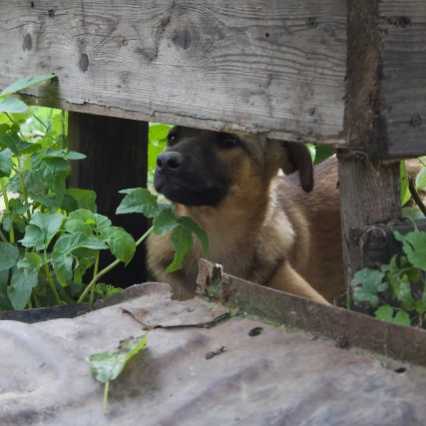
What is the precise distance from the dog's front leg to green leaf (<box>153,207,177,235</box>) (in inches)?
43.7

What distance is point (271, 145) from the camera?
4.82 meters

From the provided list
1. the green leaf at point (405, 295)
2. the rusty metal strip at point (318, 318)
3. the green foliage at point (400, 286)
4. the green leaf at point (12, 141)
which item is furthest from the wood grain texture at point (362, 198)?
the green leaf at point (12, 141)

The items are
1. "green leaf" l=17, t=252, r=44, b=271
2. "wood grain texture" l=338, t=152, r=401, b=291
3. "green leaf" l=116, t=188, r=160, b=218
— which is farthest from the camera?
"green leaf" l=17, t=252, r=44, b=271

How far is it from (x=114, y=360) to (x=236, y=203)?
200 cm

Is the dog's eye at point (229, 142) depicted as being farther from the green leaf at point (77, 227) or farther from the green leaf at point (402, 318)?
the green leaf at point (402, 318)

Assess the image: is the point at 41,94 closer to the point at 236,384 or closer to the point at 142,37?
the point at 142,37

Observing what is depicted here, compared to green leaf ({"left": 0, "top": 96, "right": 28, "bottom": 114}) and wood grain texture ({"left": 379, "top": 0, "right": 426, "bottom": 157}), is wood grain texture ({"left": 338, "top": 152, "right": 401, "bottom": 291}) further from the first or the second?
green leaf ({"left": 0, "top": 96, "right": 28, "bottom": 114})

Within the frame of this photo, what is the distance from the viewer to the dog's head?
430 centimetres

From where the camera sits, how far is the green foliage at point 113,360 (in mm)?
2840

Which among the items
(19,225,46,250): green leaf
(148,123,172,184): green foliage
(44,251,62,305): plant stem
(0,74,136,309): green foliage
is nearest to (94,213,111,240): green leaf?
(0,74,136,309): green foliage

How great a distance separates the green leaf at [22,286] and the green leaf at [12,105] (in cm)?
68

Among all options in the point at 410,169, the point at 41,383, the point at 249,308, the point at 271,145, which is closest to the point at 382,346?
the point at 249,308

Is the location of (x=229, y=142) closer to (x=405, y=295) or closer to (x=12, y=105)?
(x=12, y=105)

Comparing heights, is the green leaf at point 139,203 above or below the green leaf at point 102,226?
above
